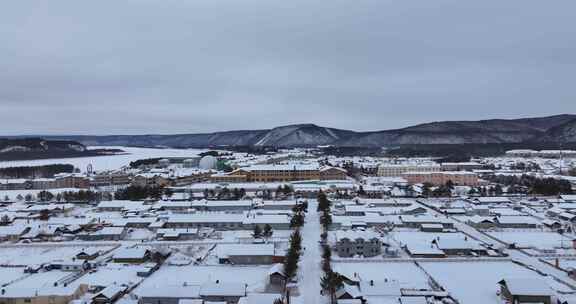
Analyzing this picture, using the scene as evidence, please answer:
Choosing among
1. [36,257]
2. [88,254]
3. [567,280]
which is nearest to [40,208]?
[36,257]

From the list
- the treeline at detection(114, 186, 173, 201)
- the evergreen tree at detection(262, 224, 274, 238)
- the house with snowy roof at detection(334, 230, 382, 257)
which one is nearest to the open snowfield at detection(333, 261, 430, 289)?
the house with snowy roof at detection(334, 230, 382, 257)

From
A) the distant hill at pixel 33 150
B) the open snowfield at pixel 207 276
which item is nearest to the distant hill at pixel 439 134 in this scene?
the distant hill at pixel 33 150

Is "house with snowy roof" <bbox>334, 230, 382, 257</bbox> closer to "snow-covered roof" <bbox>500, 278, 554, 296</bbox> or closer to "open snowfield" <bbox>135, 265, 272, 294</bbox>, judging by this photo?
"open snowfield" <bbox>135, 265, 272, 294</bbox>

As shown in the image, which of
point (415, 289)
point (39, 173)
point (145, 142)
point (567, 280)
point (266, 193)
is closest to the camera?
point (415, 289)

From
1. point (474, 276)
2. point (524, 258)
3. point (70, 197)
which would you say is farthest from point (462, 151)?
point (474, 276)

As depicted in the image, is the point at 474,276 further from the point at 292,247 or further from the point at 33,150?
the point at 33,150

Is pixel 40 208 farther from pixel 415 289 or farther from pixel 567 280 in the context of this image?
pixel 567 280
